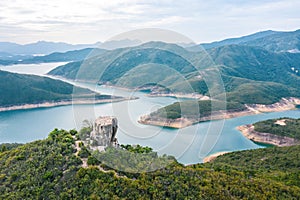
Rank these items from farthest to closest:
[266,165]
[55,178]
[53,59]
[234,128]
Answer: [53,59]
[234,128]
[266,165]
[55,178]

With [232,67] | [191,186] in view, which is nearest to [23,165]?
[191,186]

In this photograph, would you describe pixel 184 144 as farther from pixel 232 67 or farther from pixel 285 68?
pixel 285 68

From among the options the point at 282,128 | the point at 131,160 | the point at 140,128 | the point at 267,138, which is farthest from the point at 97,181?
the point at 282,128

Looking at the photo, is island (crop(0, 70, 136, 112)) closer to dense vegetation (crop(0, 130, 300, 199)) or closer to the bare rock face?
dense vegetation (crop(0, 130, 300, 199))

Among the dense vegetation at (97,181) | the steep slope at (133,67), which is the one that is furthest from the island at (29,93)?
the steep slope at (133,67)

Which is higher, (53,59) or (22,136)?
(53,59)

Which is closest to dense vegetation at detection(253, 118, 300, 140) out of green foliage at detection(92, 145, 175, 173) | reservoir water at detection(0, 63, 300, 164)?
reservoir water at detection(0, 63, 300, 164)
